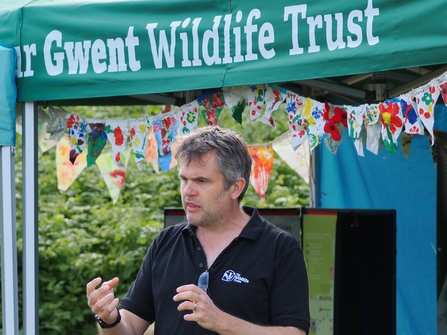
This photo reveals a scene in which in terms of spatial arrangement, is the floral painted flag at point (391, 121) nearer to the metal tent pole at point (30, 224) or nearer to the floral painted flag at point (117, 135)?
the floral painted flag at point (117, 135)

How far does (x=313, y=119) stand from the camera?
10.2 ft

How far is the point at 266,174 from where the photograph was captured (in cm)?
493

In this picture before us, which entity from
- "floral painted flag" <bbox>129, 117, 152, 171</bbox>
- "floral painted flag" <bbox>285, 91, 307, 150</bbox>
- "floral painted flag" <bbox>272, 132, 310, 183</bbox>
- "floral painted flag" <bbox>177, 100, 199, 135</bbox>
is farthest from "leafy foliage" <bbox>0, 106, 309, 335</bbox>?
"floral painted flag" <bbox>285, 91, 307, 150</bbox>

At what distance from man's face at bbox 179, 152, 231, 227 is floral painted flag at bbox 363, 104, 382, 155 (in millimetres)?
864

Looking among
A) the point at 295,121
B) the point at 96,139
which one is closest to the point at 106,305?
the point at 295,121

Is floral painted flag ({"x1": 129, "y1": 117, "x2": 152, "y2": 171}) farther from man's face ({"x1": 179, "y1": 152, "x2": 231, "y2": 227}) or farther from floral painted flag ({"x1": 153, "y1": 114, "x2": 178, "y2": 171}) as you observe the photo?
man's face ({"x1": 179, "y1": 152, "x2": 231, "y2": 227})

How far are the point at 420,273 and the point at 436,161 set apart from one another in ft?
2.23

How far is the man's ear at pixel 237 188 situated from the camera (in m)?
2.35

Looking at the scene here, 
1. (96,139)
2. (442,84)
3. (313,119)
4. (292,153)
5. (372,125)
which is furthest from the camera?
(292,153)

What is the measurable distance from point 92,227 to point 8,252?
160 inches

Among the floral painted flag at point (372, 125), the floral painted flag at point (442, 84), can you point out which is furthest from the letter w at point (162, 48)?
the floral painted flag at point (442, 84)

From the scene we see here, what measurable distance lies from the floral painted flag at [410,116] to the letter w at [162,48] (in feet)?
3.23

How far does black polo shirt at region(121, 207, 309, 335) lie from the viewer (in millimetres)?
2248

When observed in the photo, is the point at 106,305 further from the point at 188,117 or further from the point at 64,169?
the point at 64,169
